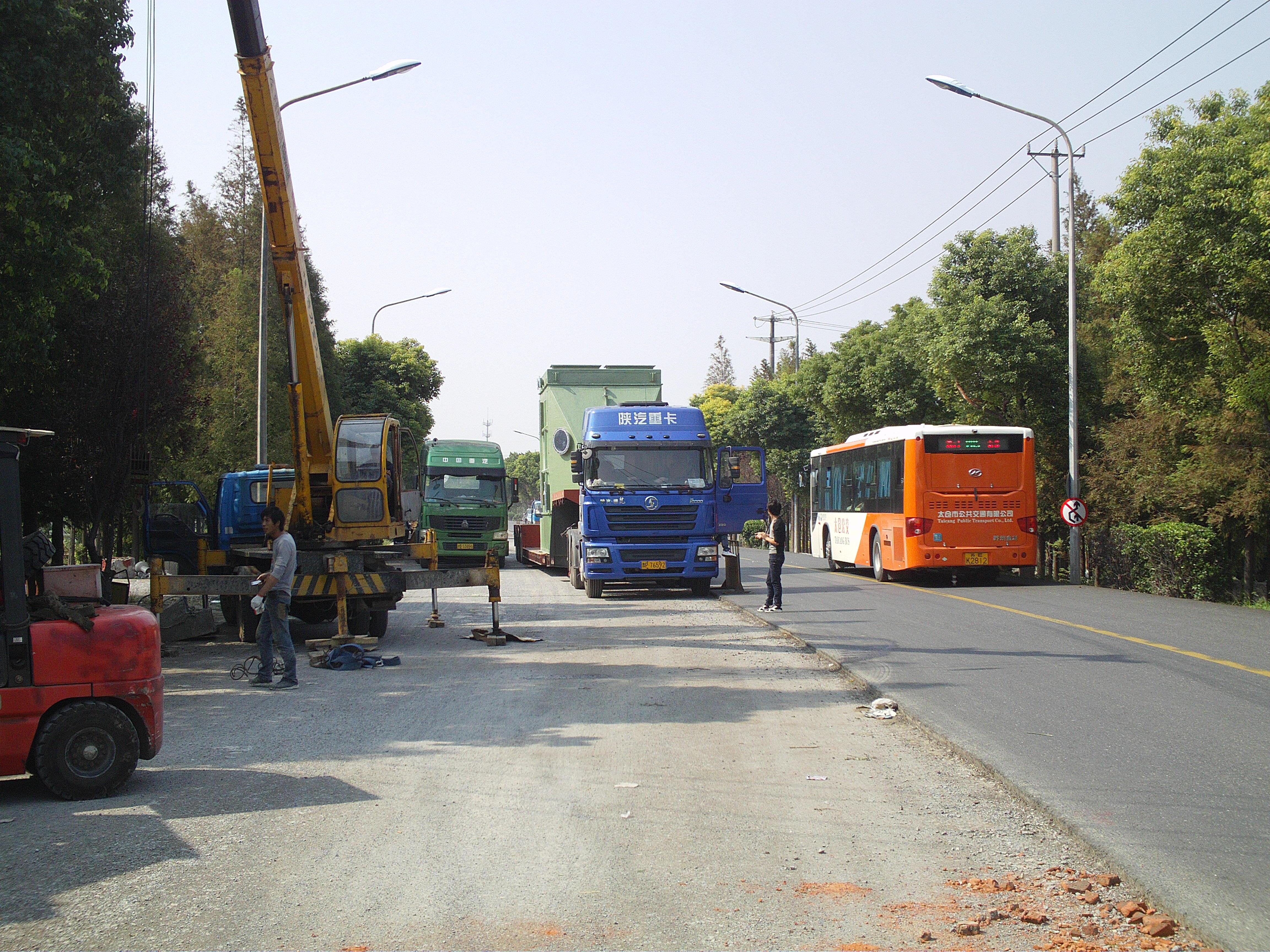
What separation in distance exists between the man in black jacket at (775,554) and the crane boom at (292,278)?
706 centimetres

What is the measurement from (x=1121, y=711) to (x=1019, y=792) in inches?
114

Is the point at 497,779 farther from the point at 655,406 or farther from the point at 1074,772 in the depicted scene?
the point at 655,406

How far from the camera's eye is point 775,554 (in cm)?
1845

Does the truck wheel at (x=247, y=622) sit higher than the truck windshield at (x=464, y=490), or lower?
lower

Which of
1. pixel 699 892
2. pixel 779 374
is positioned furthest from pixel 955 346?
pixel 779 374

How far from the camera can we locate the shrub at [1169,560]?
20375mm

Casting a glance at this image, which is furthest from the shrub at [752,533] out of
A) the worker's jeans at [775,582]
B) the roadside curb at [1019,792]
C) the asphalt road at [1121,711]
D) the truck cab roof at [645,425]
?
the roadside curb at [1019,792]

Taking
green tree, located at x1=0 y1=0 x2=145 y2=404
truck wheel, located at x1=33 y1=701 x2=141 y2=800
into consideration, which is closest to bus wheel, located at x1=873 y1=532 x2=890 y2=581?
green tree, located at x1=0 y1=0 x2=145 y2=404

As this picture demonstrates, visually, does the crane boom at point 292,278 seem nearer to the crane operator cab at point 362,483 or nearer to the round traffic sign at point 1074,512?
the crane operator cab at point 362,483

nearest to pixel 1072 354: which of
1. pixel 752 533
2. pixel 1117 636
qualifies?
pixel 1117 636

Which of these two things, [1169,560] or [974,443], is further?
[974,443]

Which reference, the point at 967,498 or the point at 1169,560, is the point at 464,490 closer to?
the point at 967,498

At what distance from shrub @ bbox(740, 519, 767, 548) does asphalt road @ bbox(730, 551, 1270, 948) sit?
41.1m

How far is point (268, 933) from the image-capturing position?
454cm
